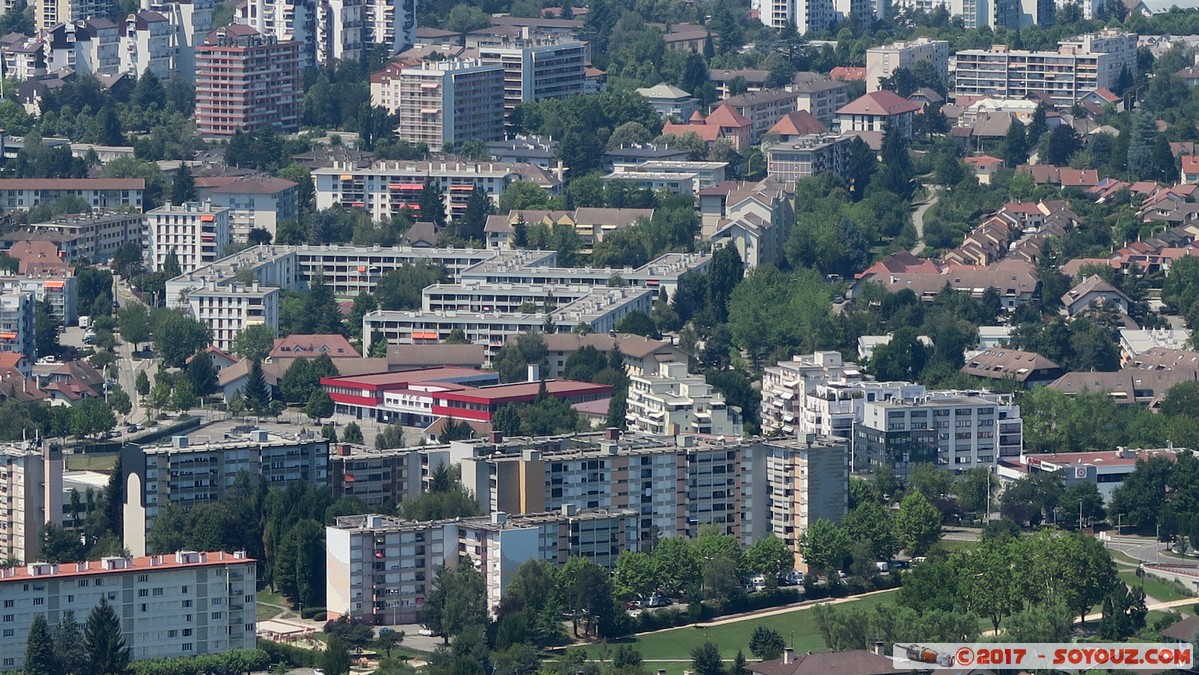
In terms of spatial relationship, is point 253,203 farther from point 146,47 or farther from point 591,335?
point 146,47

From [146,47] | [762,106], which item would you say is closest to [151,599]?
[762,106]

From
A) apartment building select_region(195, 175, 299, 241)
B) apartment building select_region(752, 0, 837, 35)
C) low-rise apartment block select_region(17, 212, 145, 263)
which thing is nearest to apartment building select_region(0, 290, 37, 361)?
low-rise apartment block select_region(17, 212, 145, 263)

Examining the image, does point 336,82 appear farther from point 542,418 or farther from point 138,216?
point 542,418

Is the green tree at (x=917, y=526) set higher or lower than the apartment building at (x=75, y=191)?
lower

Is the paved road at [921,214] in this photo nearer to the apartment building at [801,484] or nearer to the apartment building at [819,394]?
the apartment building at [819,394]

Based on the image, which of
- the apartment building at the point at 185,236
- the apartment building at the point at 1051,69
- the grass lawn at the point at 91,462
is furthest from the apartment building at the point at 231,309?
the apartment building at the point at 1051,69

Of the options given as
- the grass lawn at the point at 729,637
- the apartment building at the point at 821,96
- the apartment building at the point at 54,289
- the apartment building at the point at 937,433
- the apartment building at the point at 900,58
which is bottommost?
the grass lawn at the point at 729,637

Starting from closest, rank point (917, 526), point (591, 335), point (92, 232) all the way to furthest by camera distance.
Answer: point (917, 526) → point (591, 335) → point (92, 232)

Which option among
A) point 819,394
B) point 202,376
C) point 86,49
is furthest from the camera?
point 86,49
